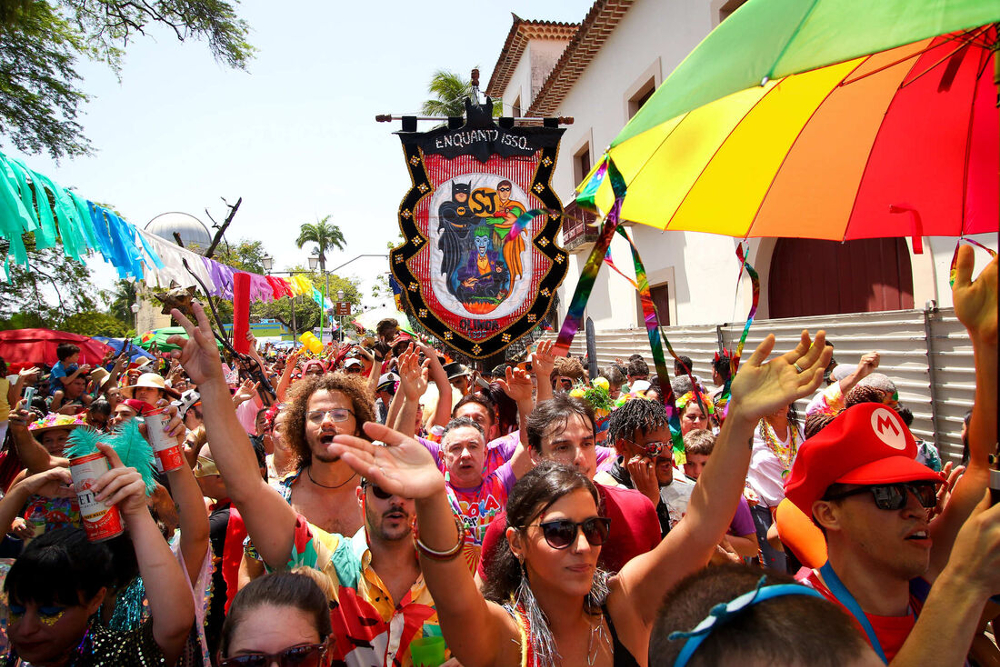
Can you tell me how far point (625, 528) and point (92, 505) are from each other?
6.09 feet

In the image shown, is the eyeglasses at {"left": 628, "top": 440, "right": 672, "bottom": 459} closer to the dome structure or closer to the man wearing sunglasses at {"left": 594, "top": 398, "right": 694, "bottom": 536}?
the man wearing sunglasses at {"left": 594, "top": 398, "right": 694, "bottom": 536}

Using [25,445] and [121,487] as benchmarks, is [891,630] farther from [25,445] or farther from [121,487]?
[25,445]

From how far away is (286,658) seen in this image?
1772 mm

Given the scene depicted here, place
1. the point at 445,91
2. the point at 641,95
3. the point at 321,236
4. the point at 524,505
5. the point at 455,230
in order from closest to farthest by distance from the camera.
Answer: the point at 524,505, the point at 455,230, the point at 641,95, the point at 445,91, the point at 321,236

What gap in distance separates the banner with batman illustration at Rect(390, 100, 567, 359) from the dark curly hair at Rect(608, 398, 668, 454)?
1.34m

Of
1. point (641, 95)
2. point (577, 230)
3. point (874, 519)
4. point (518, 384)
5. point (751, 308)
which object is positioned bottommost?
point (874, 519)

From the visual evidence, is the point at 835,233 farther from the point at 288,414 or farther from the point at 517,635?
the point at 288,414

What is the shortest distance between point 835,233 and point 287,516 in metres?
2.45

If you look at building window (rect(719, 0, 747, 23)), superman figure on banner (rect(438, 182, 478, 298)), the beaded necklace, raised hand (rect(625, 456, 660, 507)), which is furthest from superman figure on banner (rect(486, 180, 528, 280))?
building window (rect(719, 0, 747, 23))

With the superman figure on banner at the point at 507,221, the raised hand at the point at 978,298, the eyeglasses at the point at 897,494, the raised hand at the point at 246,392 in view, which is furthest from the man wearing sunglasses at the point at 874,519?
the raised hand at the point at 246,392

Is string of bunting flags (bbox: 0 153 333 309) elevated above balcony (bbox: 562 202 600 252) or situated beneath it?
situated beneath

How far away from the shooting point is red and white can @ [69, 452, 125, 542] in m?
1.84

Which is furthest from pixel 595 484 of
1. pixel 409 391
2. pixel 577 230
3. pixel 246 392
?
pixel 577 230

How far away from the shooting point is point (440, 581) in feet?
5.20
